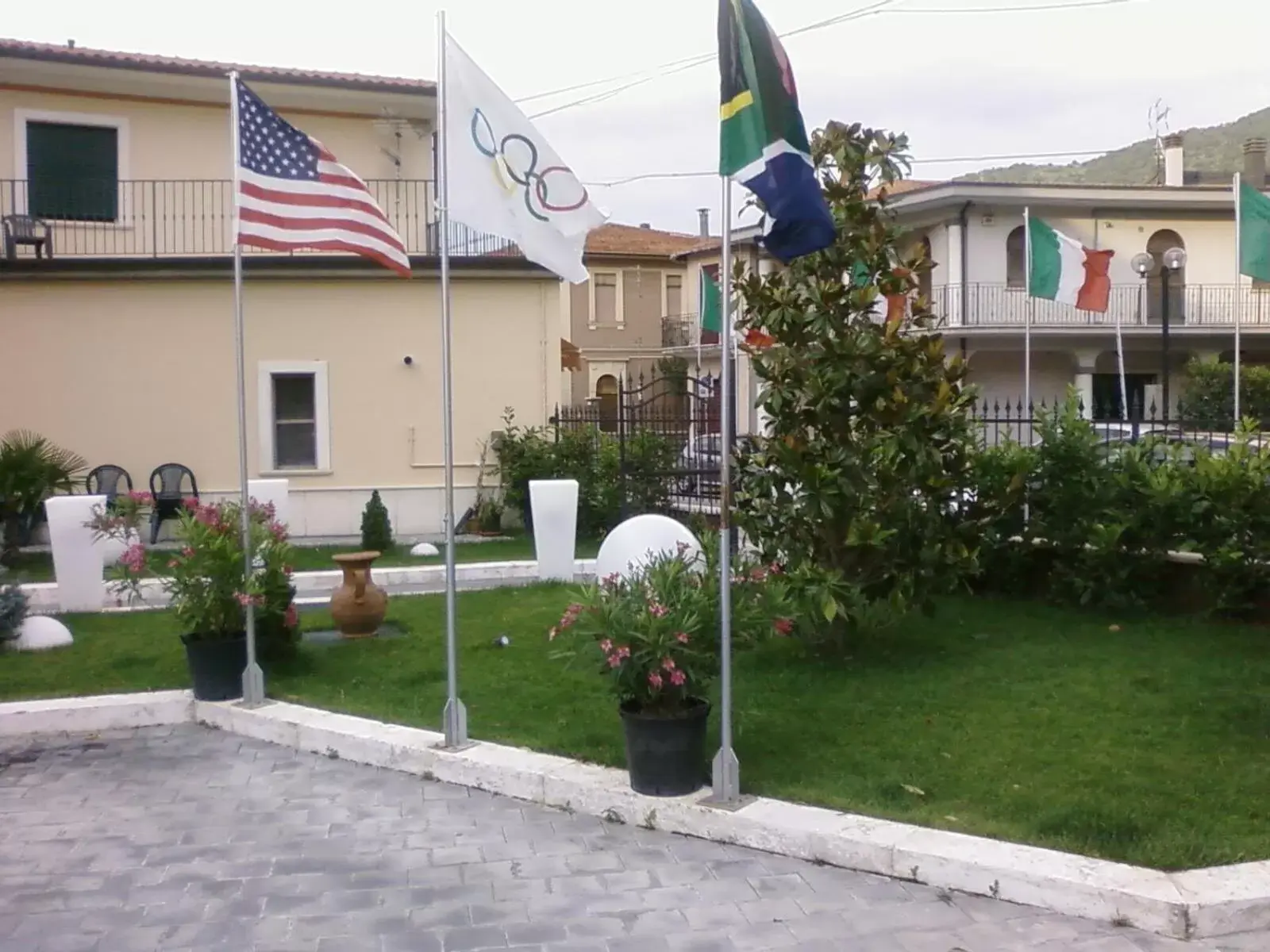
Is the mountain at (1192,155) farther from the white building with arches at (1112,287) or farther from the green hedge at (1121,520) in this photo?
the green hedge at (1121,520)

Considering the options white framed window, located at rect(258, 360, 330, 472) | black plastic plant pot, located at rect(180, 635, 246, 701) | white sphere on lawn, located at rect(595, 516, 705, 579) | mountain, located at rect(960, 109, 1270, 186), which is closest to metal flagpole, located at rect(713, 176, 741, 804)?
black plastic plant pot, located at rect(180, 635, 246, 701)

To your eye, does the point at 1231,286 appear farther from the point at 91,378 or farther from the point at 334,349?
the point at 91,378

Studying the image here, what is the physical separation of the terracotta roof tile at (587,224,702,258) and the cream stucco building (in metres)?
25.7

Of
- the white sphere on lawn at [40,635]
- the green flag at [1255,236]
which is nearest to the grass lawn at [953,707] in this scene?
the white sphere on lawn at [40,635]

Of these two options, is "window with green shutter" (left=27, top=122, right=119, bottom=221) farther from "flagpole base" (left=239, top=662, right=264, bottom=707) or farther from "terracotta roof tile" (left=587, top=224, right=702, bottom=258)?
"terracotta roof tile" (left=587, top=224, right=702, bottom=258)

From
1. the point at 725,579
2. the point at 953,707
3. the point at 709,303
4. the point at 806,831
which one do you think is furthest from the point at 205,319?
the point at 806,831

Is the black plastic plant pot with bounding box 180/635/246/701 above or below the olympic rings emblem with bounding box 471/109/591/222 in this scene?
below

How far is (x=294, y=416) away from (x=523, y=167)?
1146 cm

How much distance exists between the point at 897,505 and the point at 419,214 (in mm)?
12627

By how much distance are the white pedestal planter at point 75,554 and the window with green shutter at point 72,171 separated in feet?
27.0

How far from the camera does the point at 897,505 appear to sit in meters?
8.36

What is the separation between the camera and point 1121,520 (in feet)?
32.0

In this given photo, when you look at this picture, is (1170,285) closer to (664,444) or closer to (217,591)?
(664,444)

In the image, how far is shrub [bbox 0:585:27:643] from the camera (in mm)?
9688
